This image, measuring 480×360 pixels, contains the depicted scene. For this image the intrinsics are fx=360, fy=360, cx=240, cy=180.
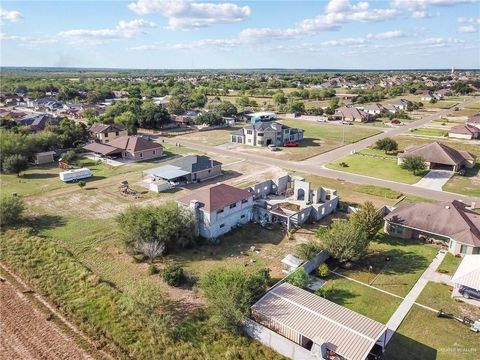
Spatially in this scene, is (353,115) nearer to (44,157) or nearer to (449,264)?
(449,264)

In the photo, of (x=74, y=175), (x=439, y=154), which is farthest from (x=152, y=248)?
(x=439, y=154)

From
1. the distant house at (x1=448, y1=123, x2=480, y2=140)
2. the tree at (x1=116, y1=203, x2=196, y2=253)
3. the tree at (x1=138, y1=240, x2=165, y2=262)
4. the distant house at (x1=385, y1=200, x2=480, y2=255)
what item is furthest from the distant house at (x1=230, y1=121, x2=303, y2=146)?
the tree at (x1=138, y1=240, x2=165, y2=262)

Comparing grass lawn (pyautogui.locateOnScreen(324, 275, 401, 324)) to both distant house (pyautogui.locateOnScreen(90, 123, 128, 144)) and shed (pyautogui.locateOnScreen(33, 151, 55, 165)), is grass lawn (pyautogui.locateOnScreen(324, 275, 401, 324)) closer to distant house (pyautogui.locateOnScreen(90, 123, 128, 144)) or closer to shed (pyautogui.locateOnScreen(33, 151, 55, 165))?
shed (pyautogui.locateOnScreen(33, 151, 55, 165))

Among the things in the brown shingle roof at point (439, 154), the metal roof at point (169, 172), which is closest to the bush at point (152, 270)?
the metal roof at point (169, 172)

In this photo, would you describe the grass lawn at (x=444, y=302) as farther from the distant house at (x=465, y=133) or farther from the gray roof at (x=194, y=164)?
the distant house at (x=465, y=133)

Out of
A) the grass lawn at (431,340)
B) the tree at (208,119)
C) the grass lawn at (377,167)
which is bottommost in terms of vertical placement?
the grass lawn at (431,340)

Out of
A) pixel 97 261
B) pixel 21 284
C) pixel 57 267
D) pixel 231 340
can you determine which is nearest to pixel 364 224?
pixel 231 340
